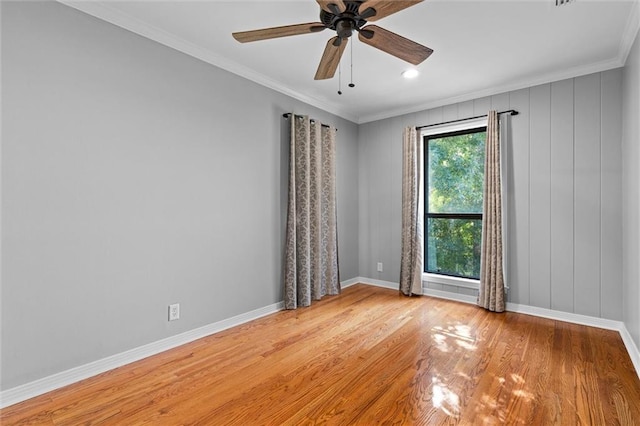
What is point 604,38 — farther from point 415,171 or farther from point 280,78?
point 280,78

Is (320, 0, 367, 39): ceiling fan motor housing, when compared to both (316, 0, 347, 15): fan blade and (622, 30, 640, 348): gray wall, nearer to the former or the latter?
(316, 0, 347, 15): fan blade

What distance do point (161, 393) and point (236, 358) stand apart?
1.90 feet

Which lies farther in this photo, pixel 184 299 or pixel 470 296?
pixel 470 296

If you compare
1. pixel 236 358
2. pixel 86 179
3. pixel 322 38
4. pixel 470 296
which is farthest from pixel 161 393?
pixel 470 296

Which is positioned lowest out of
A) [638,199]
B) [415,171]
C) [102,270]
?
[102,270]

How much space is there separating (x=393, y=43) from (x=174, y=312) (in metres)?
2.58

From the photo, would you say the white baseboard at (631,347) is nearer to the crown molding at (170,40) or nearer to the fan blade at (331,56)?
the fan blade at (331,56)

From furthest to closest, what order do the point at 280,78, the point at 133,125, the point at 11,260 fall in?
1. the point at 280,78
2. the point at 133,125
3. the point at 11,260

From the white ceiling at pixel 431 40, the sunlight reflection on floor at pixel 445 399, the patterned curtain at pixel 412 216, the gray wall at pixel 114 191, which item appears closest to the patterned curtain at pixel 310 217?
the gray wall at pixel 114 191

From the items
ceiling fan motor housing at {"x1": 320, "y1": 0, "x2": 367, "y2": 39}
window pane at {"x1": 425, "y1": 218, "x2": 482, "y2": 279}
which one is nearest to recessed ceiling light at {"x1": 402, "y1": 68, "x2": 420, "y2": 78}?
ceiling fan motor housing at {"x1": 320, "y1": 0, "x2": 367, "y2": 39}

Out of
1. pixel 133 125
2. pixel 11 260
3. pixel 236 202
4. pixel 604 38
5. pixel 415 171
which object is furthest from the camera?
pixel 415 171

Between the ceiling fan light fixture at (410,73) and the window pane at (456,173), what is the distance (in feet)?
3.84

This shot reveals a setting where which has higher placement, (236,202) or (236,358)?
(236,202)

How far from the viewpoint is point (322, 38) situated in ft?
8.60
